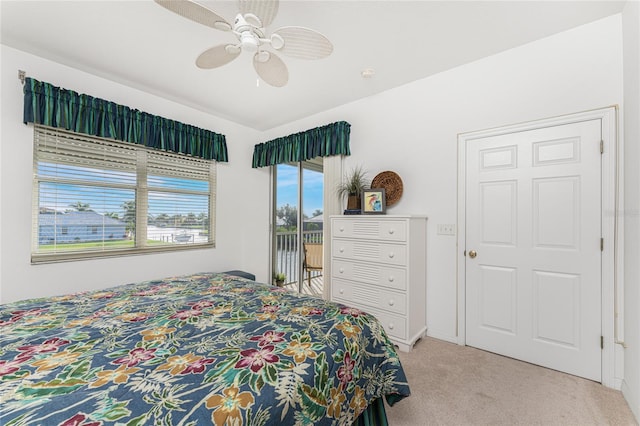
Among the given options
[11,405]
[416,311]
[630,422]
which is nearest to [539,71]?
[416,311]

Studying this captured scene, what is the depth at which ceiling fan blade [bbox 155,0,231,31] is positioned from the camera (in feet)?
4.38

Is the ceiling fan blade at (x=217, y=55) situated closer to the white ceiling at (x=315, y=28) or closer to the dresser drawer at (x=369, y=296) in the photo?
the white ceiling at (x=315, y=28)

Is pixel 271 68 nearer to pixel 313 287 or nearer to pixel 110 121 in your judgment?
pixel 110 121

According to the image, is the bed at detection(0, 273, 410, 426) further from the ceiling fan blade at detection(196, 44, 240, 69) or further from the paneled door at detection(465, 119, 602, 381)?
the ceiling fan blade at detection(196, 44, 240, 69)

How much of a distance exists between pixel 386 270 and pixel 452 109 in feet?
5.66

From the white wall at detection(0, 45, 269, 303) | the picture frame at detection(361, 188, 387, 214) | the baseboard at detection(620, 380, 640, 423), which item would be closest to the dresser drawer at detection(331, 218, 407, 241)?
the picture frame at detection(361, 188, 387, 214)

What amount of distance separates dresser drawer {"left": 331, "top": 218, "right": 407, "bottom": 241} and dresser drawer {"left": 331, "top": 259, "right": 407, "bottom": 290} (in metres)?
0.29

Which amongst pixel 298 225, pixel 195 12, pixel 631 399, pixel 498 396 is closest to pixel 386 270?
pixel 498 396

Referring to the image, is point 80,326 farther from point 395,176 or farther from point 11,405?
point 395,176

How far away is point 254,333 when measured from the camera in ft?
3.82

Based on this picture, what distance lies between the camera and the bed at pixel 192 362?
72 centimetres

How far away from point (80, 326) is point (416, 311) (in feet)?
8.08

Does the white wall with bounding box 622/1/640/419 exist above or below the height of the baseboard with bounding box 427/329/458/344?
above

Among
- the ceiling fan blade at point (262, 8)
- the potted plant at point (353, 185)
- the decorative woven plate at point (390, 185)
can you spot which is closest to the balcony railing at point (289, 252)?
the potted plant at point (353, 185)
